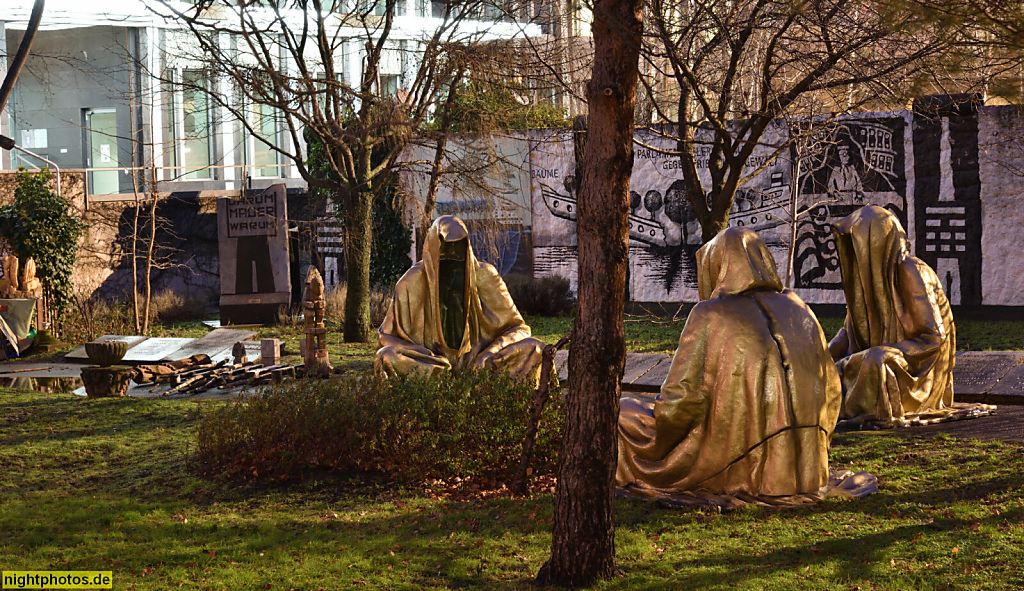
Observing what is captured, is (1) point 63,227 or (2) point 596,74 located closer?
(2) point 596,74

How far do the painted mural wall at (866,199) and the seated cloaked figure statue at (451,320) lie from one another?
213 inches

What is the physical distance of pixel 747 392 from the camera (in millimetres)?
5188

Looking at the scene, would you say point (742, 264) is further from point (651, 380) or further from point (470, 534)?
point (651, 380)

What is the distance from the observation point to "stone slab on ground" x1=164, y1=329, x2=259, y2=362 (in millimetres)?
13023

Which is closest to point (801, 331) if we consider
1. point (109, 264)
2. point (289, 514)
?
point (289, 514)

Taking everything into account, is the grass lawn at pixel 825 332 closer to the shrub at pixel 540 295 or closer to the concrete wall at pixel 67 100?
the shrub at pixel 540 295

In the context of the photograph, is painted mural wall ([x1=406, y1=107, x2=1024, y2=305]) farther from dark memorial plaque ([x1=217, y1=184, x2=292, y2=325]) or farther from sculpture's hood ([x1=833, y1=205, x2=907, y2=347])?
sculpture's hood ([x1=833, y1=205, x2=907, y2=347])

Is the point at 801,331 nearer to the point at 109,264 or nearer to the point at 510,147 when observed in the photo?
the point at 510,147

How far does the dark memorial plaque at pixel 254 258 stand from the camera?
18.8 meters

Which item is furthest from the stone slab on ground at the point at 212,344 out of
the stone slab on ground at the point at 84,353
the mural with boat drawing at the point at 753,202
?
the mural with boat drawing at the point at 753,202

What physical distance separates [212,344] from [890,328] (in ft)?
32.1

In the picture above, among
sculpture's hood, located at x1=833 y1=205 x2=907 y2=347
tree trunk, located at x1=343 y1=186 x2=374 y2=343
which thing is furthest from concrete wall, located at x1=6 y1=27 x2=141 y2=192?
sculpture's hood, located at x1=833 y1=205 x2=907 y2=347

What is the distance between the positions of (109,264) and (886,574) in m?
20.0

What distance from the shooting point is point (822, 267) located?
15.6 m
